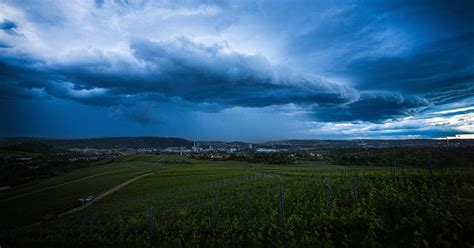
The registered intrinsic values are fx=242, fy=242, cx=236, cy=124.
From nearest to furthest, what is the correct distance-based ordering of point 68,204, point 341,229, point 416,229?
point 416,229, point 341,229, point 68,204

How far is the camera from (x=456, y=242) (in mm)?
6273

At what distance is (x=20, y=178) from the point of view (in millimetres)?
89938

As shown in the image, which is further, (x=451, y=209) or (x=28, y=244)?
(x=28, y=244)

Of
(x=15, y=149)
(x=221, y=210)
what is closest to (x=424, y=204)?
(x=221, y=210)

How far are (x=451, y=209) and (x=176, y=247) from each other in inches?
375

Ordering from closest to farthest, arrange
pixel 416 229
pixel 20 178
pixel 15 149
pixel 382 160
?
1. pixel 416 229
2. pixel 382 160
3. pixel 20 178
4. pixel 15 149

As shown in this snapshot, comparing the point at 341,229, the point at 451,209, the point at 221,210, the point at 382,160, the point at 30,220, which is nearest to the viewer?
the point at 451,209

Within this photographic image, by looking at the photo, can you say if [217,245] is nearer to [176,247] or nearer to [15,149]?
[176,247]

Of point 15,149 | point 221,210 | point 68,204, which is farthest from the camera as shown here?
point 15,149

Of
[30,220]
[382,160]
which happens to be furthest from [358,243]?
[382,160]

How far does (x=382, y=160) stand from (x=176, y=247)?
8729 centimetres

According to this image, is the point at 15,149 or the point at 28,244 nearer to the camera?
the point at 28,244

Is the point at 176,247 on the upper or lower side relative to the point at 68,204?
upper

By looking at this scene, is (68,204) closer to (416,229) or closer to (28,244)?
(28,244)
